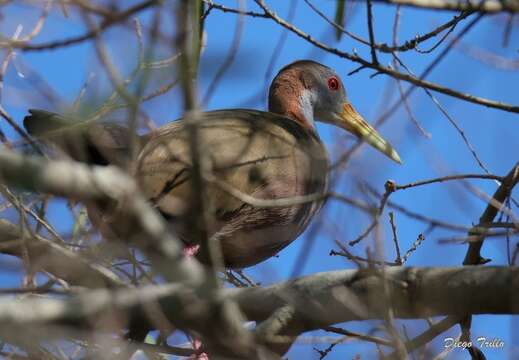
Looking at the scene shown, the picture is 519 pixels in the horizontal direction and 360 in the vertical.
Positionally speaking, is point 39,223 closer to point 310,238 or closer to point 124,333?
point 124,333

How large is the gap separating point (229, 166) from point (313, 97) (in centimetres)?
297

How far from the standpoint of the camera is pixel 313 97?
297 inches

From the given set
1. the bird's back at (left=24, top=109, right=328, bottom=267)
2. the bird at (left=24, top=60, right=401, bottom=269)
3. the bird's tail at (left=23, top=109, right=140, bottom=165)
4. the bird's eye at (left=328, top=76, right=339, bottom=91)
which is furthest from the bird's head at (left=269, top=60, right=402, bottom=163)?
the bird's tail at (left=23, top=109, right=140, bottom=165)

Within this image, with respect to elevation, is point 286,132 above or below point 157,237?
above

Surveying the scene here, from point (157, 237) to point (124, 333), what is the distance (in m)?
1.84

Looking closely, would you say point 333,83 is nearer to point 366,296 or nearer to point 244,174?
point 244,174

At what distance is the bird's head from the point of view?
7395 millimetres

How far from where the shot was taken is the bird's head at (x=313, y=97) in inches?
291

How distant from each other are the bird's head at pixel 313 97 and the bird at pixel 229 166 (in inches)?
28.9

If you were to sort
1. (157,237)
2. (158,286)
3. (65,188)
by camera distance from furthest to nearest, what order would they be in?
(158,286), (65,188), (157,237)

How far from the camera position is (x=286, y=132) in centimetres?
596

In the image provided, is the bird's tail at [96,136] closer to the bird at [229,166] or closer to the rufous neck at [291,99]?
the bird at [229,166]

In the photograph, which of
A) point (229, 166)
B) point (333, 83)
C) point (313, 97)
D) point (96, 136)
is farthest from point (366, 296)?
point (333, 83)

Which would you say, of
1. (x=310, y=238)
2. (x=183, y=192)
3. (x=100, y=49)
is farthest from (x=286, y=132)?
(x=100, y=49)
